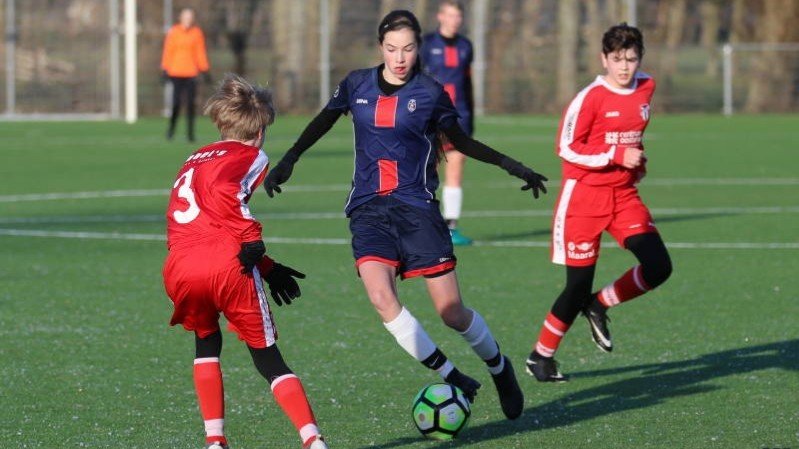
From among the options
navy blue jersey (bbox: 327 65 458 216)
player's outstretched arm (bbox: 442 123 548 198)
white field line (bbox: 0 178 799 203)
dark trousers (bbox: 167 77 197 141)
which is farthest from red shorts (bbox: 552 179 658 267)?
dark trousers (bbox: 167 77 197 141)

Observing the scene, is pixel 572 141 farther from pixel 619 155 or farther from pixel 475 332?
pixel 475 332

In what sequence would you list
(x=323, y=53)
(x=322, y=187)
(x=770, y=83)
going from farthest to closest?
(x=770, y=83), (x=323, y=53), (x=322, y=187)

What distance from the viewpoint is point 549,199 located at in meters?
17.4

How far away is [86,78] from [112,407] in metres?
29.0

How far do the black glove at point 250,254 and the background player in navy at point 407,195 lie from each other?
935mm

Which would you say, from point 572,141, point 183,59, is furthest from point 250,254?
point 183,59

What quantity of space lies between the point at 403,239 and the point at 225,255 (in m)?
1.20

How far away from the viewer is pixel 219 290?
5.82 meters

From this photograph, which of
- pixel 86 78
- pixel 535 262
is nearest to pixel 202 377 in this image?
pixel 535 262

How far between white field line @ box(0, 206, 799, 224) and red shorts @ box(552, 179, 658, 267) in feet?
24.7

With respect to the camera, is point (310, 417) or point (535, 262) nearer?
point (310, 417)

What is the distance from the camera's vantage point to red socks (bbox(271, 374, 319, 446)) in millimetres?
5766

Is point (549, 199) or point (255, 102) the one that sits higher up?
point (255, 102)

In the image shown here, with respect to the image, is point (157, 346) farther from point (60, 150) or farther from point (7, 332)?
point (60, 150)
